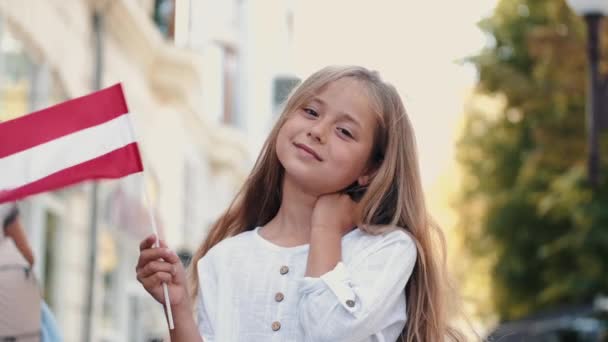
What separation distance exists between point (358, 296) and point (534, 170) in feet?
54.0

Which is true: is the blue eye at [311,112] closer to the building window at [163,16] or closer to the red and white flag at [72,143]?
the red and white flag at [72,143]

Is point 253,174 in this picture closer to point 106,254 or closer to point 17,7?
point 17,7

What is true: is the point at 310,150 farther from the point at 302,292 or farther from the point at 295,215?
the point at 302,292

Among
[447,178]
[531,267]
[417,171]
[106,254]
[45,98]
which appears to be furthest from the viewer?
[447,178]

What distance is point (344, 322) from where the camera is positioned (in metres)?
3.21

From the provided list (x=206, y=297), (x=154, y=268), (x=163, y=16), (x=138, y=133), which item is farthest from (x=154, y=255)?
(x=163, y=16)

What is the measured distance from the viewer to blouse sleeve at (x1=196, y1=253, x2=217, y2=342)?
3.47m

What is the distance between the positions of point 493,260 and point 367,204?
70.9 feet

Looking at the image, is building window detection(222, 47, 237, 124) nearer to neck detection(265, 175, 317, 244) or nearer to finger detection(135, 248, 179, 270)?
neck detection(265, 175, 317, 244)

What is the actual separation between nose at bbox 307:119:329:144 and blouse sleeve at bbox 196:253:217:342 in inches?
17.5

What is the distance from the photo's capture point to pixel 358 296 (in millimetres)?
3254

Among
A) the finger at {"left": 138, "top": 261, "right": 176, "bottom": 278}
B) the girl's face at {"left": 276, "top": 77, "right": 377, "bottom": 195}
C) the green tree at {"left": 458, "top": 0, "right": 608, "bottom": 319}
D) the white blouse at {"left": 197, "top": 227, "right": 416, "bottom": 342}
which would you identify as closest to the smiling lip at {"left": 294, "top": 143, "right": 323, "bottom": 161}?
the girl's face at {"left": 276, "top": 77, "right": 377, "bottom": 195}

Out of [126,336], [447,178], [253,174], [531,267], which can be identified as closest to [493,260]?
[531,267]

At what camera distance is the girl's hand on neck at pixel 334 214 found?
3.44 meters
